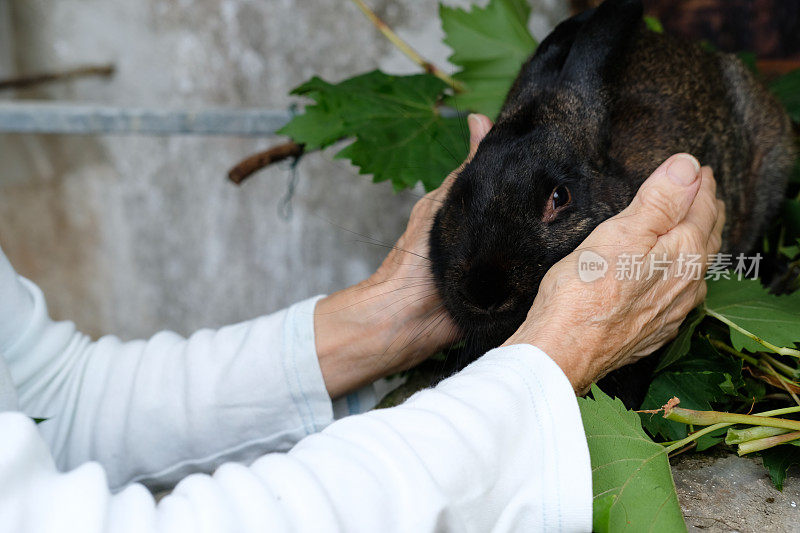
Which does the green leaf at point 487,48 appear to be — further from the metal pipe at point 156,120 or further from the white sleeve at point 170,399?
the white sleeve at point 170,399

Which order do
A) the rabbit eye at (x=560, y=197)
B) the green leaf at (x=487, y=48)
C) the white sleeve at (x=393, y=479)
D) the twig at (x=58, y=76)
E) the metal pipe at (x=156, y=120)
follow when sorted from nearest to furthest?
the white sleeve at (x=393, y=479) < the rabbit eye at (x=560, y=197) < the green leaf at (x=487, y=48) < the metal pipe at (x=156, y=120) < the twig at (x=58, y=76)

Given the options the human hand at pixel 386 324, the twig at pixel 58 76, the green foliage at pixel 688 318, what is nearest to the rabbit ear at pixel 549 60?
the human hand at pixel 386 324

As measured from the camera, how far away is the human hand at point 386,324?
6.27ft

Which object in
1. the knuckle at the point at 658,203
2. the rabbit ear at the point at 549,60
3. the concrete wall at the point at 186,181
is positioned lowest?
the concrete wall at the point at 186,181

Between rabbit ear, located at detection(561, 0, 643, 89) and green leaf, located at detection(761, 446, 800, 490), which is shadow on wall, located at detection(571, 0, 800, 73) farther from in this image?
green leaf, located at detection(761, 446, 800, 490)

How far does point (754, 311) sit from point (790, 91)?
162cm

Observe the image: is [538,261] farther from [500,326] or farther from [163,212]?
[163,212]

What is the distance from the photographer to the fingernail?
1.54m

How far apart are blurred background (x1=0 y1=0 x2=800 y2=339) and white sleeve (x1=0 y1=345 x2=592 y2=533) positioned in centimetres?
236

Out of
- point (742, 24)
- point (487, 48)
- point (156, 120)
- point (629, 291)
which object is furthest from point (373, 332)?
point (742, 24)

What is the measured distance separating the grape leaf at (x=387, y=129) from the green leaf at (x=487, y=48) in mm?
170

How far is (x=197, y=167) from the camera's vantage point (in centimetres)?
434

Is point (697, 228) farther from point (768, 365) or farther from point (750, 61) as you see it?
point (750, 61)

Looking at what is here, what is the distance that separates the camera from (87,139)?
4.64 m
